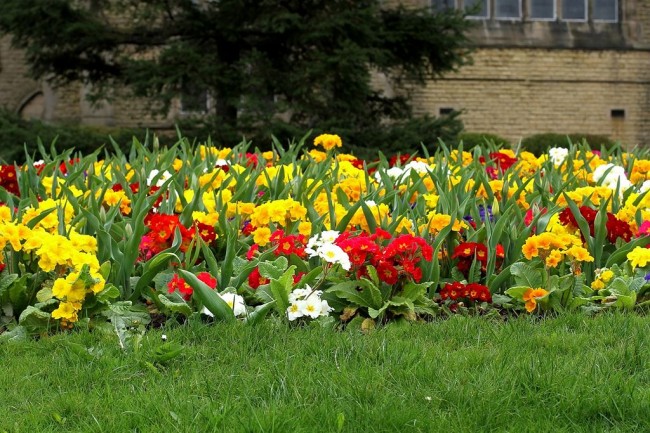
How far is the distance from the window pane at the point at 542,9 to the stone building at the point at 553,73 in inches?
1.0

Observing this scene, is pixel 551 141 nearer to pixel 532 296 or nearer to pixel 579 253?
pixel 579 253

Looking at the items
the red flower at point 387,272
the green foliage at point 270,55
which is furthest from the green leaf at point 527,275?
the green foliage at point 270,55

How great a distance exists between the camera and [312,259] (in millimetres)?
4242

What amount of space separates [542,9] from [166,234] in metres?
22.4

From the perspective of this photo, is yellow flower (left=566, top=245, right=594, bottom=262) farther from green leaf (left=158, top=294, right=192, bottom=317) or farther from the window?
the window

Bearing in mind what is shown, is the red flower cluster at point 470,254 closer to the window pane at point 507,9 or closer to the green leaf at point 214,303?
the green leaf at point 214,303

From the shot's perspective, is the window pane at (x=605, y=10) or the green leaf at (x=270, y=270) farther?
the window pane at (x=605, y=10)

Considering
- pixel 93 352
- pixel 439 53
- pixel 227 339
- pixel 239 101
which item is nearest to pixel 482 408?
pixel 227 339

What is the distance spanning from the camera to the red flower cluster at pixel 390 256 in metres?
3.87

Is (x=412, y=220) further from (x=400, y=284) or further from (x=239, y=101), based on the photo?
(x=239, y=101)

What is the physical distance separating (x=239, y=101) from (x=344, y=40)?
179cm

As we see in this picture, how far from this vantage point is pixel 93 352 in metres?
3.45

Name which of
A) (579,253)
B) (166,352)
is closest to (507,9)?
(579,253)

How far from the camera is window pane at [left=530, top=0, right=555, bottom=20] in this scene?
988 inches
